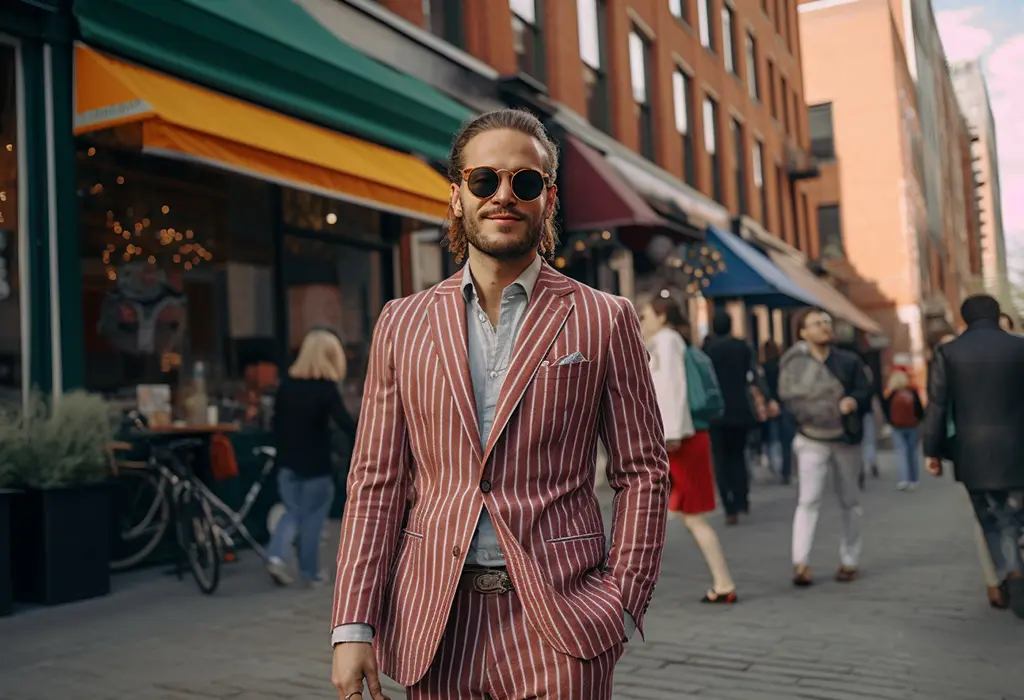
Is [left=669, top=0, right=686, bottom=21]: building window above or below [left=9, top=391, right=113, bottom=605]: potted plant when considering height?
above

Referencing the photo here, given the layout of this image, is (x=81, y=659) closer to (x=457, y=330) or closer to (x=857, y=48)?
(x=457, y=330)

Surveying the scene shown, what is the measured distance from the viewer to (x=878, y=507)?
12.0 m

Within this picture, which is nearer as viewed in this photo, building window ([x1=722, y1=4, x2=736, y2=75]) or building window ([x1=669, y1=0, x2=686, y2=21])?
building window ([x1=669, y1=0, x2=686, y2=21])

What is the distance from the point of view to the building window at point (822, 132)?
41.9m

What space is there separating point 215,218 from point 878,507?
7583 mm

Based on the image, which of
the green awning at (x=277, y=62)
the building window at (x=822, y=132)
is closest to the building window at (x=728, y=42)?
the green awning at (x=277, y=62)

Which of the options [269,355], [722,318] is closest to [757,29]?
[722,318]

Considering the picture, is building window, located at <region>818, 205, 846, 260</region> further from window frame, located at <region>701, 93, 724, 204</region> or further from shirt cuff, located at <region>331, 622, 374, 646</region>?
shirt cuff, located at <region>331, 622, 374, 646</region>

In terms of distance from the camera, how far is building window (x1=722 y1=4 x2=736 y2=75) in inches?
1005

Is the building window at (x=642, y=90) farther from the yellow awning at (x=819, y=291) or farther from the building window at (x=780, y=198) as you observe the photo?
the building window at (x=780, y=198)

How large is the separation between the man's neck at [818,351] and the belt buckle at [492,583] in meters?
6.13

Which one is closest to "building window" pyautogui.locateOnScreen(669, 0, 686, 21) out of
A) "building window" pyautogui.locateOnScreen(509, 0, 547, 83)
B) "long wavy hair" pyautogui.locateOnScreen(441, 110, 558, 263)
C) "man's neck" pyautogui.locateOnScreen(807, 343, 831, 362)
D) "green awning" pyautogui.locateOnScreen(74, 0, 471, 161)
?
"building window" pyautogui.locateOnScreen(509, 0, 547, 83)

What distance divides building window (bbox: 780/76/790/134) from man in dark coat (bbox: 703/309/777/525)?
21145 mm

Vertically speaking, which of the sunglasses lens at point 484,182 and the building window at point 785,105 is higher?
the building window at point 785,105
